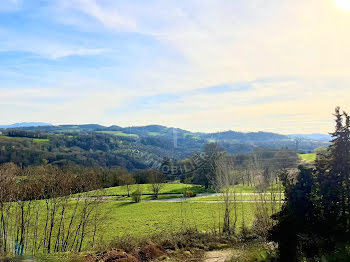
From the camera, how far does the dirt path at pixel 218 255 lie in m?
12.5

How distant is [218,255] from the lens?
13188 millimetres

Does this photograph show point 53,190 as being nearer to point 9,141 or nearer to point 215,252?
point 215,252

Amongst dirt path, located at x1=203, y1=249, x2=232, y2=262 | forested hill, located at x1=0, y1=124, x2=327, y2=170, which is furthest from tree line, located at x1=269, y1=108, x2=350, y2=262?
forested hill, located at x1=0, y1=124, x2=327, y2=170

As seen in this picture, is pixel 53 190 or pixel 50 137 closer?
pixel 53 190

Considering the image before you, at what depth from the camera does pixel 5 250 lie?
41.4 ft

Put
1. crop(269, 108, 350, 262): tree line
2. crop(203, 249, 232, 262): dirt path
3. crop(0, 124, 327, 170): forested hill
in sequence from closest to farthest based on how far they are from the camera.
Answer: crop(269, 108, 350, 262): tree line < crop(203, 249, 232, 262): dirt path < crop(0, 124, 327, 170): forested hill

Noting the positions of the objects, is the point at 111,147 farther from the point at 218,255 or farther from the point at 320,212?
the point at 320,212

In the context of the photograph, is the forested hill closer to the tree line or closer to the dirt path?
the dirt path

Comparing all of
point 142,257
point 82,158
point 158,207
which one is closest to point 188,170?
point 158,207

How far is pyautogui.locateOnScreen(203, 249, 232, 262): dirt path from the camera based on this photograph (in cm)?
1247

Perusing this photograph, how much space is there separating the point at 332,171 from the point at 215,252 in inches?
266

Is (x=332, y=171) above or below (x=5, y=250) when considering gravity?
above

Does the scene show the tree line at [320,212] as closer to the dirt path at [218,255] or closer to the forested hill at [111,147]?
the dirt path at [218,255]

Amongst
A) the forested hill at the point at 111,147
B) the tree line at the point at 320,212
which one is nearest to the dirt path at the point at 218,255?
the tree line at the point at 320,212
